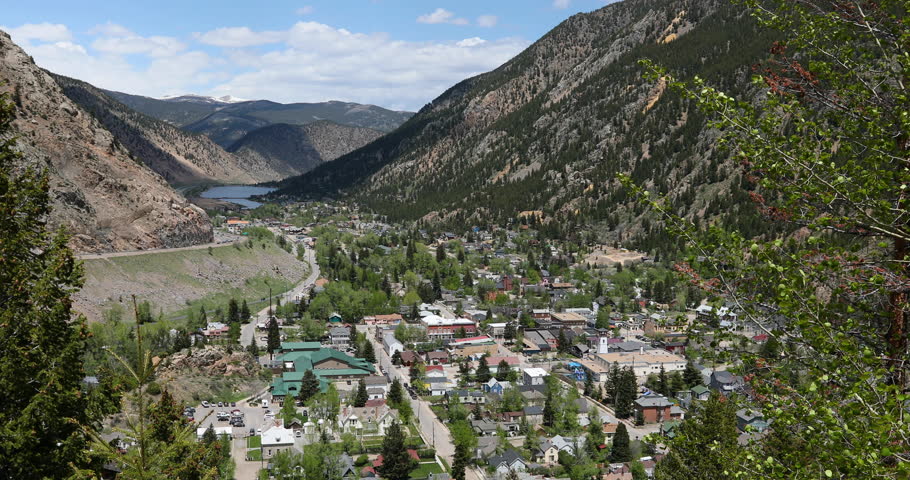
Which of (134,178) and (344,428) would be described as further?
(134,178)

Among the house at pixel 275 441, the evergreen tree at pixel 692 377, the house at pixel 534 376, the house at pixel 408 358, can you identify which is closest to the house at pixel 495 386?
the house at pixel 534 376

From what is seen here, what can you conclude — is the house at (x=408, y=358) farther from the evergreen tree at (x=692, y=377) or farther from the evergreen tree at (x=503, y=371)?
the evergreen tree at (x=692, y=377)

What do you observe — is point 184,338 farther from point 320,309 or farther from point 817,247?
point 817,247

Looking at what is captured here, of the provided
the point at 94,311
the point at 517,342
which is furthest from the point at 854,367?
the point at 94,311

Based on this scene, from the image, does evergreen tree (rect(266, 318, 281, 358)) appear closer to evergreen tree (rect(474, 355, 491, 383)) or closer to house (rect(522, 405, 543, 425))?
evergreen tree (rect(474, 355, 491, 383))

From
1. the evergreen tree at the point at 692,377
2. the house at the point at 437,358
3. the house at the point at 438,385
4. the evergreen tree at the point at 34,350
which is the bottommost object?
the house at the point at 437,358

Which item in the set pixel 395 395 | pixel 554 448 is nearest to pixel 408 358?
pixel 395 395
